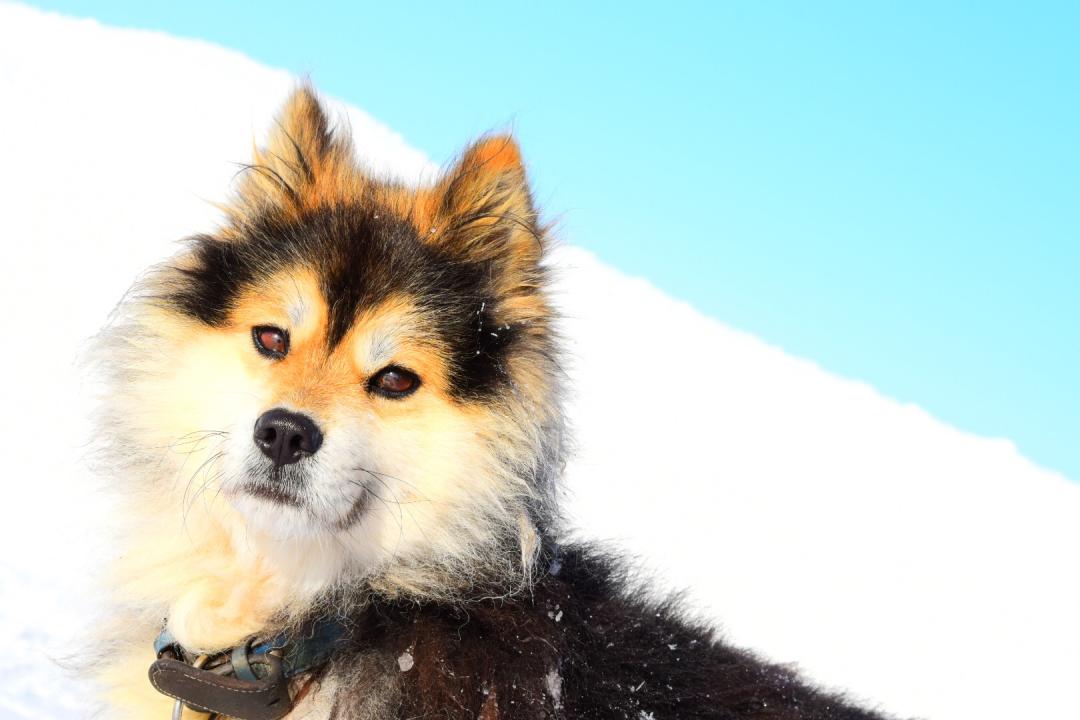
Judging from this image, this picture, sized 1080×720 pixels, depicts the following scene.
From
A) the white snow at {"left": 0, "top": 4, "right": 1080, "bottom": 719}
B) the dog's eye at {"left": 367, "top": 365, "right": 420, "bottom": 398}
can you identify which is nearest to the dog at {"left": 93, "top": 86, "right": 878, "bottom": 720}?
the dog's eye at {"left": 367, "top": 365, "right": 420, "bottom": 398}

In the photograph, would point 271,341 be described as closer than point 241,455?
No

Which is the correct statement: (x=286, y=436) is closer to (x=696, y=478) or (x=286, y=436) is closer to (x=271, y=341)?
(x=271, y=341)

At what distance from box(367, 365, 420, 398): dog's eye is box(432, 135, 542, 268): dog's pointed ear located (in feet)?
2.10

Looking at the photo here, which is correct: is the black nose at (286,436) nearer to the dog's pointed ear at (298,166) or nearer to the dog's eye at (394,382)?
the dog's eye at (394,382)

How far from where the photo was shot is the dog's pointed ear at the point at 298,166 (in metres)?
4.12

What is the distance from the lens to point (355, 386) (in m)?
3.52

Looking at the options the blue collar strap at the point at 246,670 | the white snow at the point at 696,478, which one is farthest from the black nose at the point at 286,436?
the white snow at the point at 696,478

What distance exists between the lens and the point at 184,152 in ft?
72.3

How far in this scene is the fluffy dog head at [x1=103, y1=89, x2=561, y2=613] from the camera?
3414 millimetres

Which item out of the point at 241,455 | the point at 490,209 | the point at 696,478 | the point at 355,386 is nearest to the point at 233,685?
the point at 241,455

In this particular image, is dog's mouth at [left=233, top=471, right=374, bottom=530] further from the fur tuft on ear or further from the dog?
the fur tuft on ear

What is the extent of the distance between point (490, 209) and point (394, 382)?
915 millimetres

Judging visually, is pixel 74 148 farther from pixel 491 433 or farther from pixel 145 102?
pixel 491 433

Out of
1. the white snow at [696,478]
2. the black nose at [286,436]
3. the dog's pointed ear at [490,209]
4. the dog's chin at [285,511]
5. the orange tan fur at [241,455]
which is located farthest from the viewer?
the white snow at [696,478]
